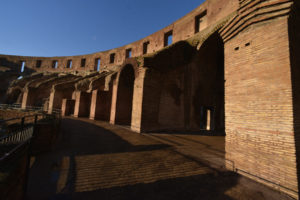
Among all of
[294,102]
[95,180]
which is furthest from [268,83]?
[95,180]

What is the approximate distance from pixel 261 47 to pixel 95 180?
5219mm

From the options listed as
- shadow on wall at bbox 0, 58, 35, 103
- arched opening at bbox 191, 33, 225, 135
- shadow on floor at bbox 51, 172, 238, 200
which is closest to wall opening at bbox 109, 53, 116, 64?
arched opening at bbox 191, 33, 225, 135

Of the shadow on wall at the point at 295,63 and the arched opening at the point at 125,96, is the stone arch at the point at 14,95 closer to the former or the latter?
the arched opening at the point at 125,96

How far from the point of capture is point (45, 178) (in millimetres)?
3074

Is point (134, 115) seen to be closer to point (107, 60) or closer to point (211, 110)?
point (211, 110)

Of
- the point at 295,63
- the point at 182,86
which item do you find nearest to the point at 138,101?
the point at 182,86

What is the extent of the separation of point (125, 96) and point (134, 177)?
8.79 m

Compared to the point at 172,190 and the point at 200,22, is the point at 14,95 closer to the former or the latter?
the point at 200,22

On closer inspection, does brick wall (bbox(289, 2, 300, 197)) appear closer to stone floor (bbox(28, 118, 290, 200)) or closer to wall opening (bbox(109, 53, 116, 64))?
stone floor (bbox(28, 118, 290, 200))

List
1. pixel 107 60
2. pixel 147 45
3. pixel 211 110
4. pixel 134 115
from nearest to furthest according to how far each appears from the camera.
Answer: pixel 134 115 → pixel 211 110 → pixel 147 45 → pixel 107 60

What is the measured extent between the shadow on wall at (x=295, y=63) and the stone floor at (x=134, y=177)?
1361 millimetres

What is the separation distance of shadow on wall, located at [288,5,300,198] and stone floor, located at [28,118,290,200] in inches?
53.6

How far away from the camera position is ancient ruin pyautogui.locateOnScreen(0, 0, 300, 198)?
3.05 meters

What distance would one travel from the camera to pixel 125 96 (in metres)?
11.5
